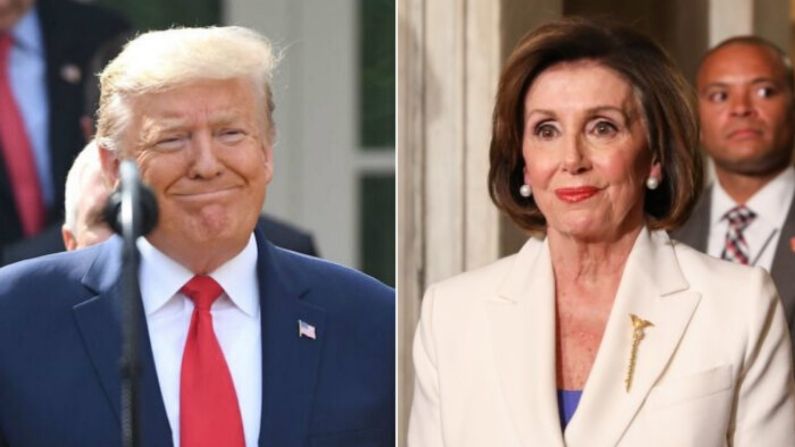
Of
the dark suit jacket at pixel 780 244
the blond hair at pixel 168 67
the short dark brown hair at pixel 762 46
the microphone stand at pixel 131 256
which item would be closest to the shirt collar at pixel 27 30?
the blond hair at pixel 168 67

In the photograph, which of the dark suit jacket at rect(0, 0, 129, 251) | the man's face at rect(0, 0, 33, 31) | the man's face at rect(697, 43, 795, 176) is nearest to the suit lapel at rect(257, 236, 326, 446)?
the dark suit jacket at rect(0, 0, 129, 251)

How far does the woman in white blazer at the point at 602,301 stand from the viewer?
411 centimetres

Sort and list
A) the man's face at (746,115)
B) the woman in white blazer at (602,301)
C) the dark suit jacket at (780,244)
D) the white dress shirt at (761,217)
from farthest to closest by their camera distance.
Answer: the man's face at (746,115) → the white dress shirt at (761,217) → the dark suit jacket at (780,244) → the woman in white blazer at (602,301)

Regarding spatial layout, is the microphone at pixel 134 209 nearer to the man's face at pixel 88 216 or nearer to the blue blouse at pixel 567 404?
the man's face at pixel 88 216

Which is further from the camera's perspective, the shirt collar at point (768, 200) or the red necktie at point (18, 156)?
the shirt collar at point (768, 200)

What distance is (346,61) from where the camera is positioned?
173 inches

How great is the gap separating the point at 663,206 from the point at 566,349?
0.35 metres

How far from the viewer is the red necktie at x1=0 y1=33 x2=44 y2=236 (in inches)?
167

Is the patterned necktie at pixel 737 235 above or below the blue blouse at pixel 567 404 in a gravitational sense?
above

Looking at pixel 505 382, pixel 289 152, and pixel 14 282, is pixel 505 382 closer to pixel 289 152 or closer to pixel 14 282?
pixel 289 152

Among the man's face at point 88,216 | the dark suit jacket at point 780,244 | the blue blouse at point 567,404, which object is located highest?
the man's face at point 88,216

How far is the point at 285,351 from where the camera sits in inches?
169

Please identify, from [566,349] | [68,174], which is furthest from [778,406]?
[68,174]

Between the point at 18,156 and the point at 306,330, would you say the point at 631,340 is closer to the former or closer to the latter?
the point at 306,330
